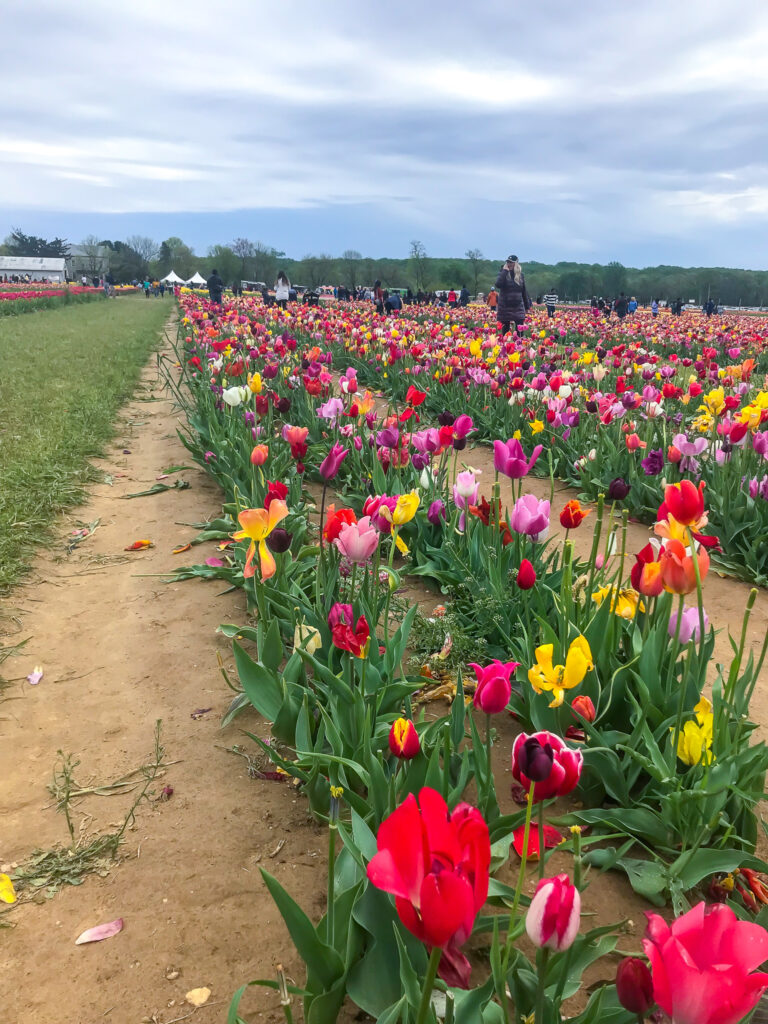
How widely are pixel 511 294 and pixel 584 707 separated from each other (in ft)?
36.3

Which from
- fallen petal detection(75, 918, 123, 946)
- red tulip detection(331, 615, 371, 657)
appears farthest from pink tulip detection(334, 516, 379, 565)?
fallen petal detection(75, 918, 123, 946)

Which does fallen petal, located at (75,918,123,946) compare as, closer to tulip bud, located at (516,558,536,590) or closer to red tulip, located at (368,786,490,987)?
red tulip, located at (368,786,490,987)

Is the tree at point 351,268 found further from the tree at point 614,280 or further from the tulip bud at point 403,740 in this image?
the tulip bud at point 403,740

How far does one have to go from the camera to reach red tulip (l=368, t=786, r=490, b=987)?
78 centimetres

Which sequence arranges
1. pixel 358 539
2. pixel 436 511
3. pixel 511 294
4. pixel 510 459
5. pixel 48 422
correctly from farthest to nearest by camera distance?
pixel 511 294, pixel 48 422, pixel 436 511, pixel 510 459, pixel 358 539

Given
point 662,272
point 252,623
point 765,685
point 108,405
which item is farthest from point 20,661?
point 662,272

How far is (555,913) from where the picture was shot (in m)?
0.97

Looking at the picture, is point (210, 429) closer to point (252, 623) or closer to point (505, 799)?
point (252, 623)

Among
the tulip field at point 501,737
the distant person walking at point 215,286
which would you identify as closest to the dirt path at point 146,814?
the tulip field at point 501,737

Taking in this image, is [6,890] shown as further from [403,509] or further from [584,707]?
[584,707]

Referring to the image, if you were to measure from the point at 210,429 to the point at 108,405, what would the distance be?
3.95m

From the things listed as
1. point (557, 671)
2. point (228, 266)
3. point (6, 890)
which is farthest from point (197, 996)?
point (228, 266)

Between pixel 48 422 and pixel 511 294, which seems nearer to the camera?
pixel 48 422

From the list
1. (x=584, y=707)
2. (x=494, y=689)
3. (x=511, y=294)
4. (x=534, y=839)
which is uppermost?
(x=511, y=294)
